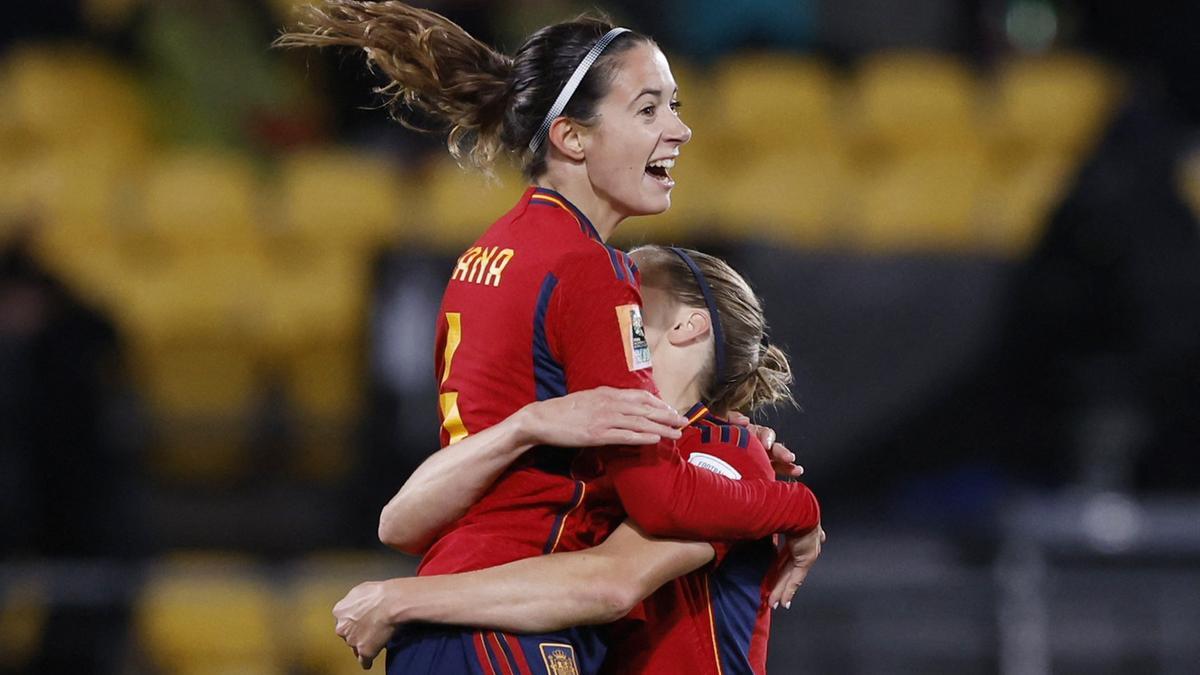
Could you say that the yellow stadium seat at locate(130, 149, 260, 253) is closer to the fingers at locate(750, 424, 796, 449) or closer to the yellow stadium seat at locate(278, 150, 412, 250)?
the yellow stadium seat at locate(278, 150, 412, 250)

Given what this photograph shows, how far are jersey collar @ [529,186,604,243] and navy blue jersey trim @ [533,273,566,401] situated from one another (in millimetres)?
170

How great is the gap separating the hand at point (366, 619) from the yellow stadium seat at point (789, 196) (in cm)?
529

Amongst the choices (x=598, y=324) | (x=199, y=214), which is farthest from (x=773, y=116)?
(x=598, y=324)

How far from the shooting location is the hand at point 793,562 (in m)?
3.49

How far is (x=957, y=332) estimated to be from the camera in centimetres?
778

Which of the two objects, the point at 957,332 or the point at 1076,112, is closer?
the point at 957,332

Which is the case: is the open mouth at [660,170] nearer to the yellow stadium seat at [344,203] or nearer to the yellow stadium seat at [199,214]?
the yellow stadium seat at [344,203]

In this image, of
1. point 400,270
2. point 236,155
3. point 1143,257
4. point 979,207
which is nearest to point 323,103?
point 236,155

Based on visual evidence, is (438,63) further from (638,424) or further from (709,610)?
(709,610)

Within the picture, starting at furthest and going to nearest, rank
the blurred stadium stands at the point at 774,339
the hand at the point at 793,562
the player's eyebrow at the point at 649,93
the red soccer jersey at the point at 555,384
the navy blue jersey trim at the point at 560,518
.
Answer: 1. the blurred stadium stands at the point at 774,339
2. the hand at the point at 793,562
3. the player's eyebrow at the point at 649,93
4. the navy blue jersey trim at the point at 560,518
5. the red soccer jersey at the point at 555,384

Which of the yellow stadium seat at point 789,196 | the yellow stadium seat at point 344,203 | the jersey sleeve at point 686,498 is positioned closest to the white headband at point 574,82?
the jersey sleeve at point 686,498

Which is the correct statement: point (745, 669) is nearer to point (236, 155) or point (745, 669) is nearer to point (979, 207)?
point (979, 207)

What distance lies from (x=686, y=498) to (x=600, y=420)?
9.4 inches

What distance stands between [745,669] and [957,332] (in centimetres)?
459
